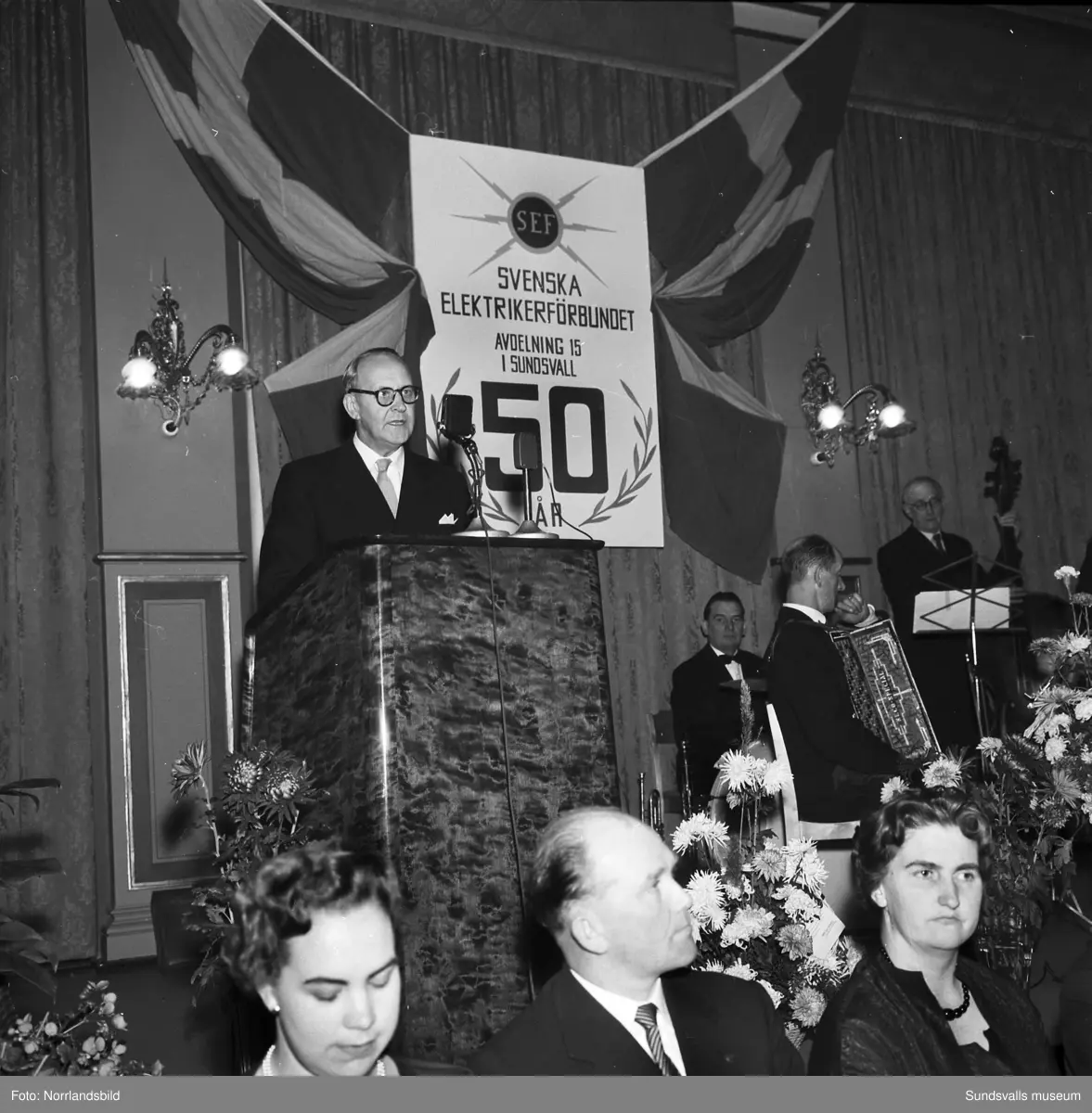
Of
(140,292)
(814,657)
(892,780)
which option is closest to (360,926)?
(892,780)

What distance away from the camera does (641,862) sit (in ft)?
6.78

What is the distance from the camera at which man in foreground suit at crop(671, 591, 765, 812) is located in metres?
7.23

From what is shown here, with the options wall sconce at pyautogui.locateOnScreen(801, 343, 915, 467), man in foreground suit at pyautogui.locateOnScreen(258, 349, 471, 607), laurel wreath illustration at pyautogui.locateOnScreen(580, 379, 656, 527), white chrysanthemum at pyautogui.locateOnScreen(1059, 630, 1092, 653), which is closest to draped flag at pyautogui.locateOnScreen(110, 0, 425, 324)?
laurel wreath illustration at pyautogui.locateOnScreen(580, 379, 656, 527)

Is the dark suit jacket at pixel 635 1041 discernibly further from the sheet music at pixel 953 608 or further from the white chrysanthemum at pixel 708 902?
the sheet music at pixel 953 608

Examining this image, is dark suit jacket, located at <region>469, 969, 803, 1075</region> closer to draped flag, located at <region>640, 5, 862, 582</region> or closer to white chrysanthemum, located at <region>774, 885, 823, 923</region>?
white chrysanthemum, located at <region>774, 885, 823, 923</region>

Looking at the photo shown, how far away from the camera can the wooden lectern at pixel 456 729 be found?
271 cm

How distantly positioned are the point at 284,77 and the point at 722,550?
354 cm

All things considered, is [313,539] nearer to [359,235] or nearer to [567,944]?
[567,944]

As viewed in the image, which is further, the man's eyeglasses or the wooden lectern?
the man's eyeglasses

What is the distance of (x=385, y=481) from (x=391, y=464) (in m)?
0.06

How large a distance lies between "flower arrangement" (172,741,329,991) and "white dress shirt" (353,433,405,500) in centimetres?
91

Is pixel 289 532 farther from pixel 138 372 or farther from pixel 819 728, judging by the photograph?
pixel 138 372

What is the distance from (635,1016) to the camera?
209 centimetres

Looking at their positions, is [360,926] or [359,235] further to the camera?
[359,235]
